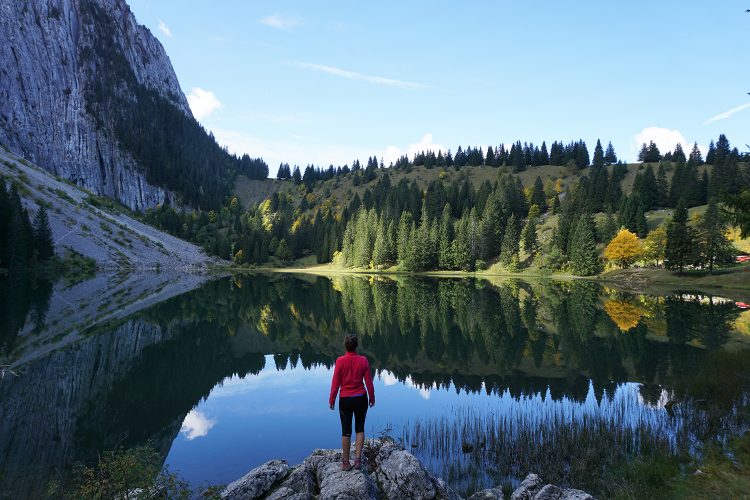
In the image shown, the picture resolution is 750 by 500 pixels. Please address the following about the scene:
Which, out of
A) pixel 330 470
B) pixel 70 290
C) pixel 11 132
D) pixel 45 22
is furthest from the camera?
pixel 45 22

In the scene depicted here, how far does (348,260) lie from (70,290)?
90.7 metres

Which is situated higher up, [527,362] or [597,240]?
[597,240]

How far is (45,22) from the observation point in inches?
6265

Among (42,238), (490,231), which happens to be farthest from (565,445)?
(490,231)

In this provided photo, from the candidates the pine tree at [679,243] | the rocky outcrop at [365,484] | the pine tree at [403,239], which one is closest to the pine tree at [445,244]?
the pine tree at [403,239]

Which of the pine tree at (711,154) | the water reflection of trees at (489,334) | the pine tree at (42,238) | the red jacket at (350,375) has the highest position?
the pine tree at (711,154)

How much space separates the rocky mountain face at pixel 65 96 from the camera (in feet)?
468

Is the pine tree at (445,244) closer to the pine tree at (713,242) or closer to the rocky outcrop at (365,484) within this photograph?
the pine tree at (713,242)

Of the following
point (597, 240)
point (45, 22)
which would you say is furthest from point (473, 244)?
point (45, 22)

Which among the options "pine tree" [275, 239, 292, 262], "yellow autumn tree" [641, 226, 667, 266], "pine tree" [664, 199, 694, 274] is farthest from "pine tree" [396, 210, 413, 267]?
"pine tree" [664, 199, 694, 274]

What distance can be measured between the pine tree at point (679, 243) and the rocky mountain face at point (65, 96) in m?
169

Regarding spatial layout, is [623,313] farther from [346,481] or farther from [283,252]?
[283,252]

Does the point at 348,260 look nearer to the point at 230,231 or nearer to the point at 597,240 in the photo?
the point at 230,231

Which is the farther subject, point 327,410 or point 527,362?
point 527,362
